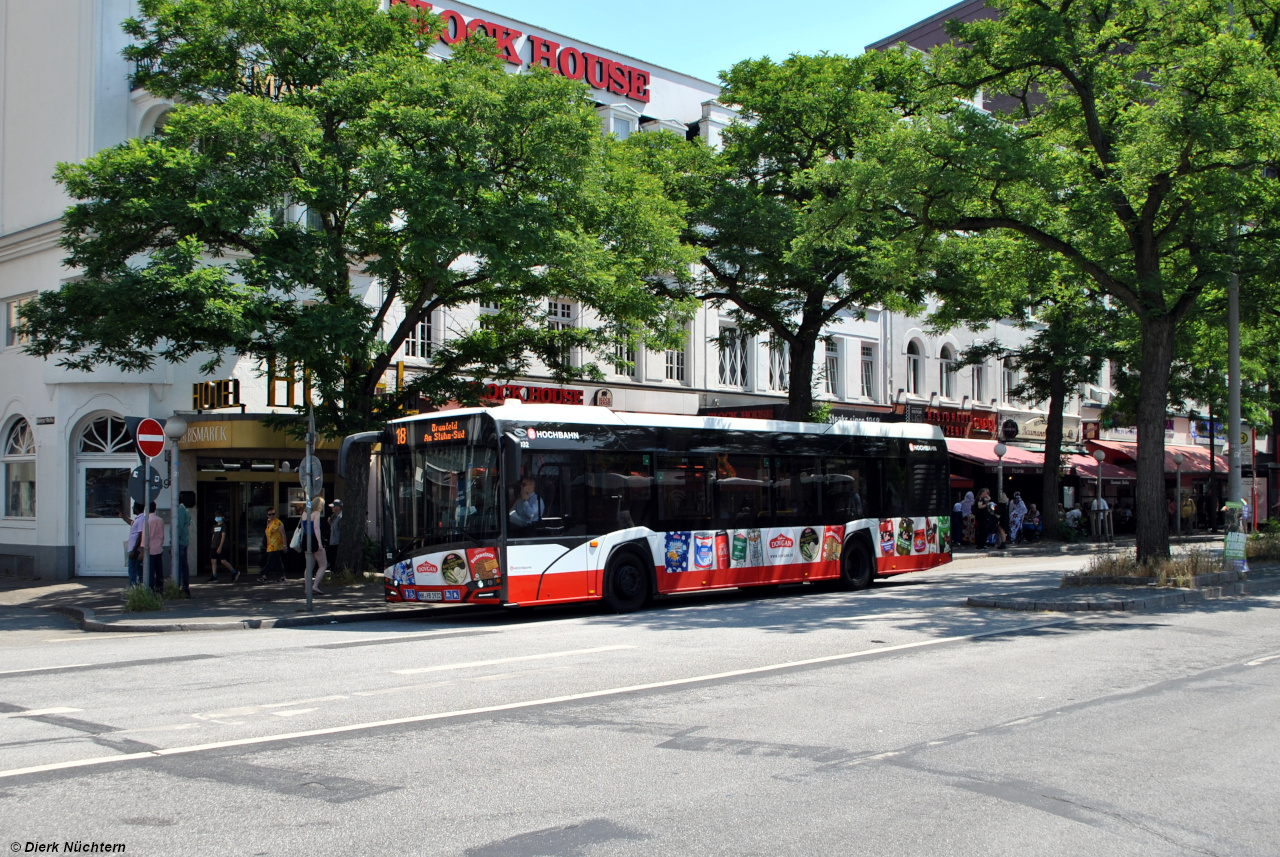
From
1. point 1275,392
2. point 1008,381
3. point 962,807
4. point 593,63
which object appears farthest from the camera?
point 1008,381

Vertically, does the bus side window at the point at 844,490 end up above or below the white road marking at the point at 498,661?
above

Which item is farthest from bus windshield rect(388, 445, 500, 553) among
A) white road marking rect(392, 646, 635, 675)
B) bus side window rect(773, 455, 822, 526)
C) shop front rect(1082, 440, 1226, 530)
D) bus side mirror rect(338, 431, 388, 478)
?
shop front rect(1082, 440, 1226, 530)

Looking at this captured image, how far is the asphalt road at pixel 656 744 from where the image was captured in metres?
5.25

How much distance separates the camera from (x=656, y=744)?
7.08m

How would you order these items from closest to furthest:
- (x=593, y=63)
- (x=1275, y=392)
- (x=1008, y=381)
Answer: (x=593, y=63), (x=1275, y=392), (x=1008, y=381)

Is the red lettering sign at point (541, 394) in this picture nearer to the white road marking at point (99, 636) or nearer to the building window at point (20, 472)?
the building window at point (20, 472)

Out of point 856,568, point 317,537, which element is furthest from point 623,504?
point 856,568

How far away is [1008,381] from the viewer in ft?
151

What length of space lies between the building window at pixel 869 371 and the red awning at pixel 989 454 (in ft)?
10.6

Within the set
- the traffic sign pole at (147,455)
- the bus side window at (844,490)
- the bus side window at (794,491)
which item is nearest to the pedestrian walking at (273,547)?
the traffic sign pole at (147,455)

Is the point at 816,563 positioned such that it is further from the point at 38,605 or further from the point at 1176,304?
the point at 38,605

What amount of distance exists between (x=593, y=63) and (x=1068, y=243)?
17.6 meters

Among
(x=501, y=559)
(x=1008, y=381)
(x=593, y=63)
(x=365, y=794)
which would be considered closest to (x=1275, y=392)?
(x=1008, y=381)

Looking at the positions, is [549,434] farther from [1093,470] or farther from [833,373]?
[1093,470]
